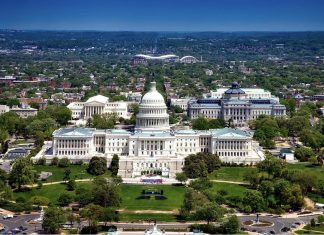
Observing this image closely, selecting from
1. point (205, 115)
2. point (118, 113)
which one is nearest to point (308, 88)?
point (205, 115)

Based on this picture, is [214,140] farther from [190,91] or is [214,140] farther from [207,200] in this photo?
[190,91]

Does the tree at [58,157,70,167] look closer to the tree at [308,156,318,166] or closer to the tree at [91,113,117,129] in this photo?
the tree at [91,113,117,129]

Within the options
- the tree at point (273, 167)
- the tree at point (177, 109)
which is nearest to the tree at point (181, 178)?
the tree at point (273, 167)

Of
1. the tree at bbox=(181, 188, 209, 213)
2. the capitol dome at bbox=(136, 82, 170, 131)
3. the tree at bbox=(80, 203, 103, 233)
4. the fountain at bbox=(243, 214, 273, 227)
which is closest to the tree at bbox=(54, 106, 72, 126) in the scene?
the capitol dome at bbox=(136, 82, 170, 131)

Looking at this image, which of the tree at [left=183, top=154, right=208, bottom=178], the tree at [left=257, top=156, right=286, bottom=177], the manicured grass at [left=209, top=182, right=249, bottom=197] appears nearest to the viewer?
the manicured grass at [left=209, top=182, right=249, bottom=197]

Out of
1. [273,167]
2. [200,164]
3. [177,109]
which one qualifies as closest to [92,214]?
[200,164]

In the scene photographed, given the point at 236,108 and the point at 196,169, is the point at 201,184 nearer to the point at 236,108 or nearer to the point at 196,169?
the point at 196,169
